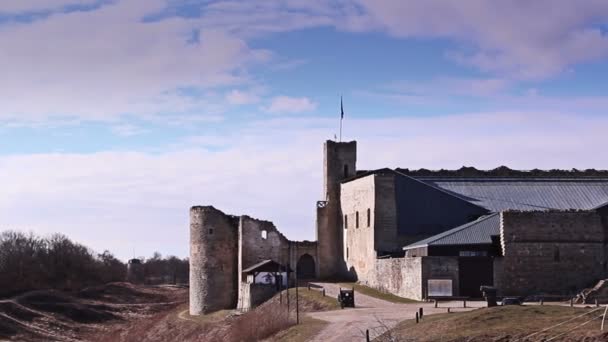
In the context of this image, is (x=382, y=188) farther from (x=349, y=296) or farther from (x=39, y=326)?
(x=39, y=326)

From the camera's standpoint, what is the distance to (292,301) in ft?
196

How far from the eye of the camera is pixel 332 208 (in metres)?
76.5

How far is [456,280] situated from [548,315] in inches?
565

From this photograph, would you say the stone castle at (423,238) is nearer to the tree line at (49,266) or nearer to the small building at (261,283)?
the small building at (261,283)

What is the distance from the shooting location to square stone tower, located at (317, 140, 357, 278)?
75.8 metres

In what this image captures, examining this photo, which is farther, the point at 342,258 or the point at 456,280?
the point at 342,258

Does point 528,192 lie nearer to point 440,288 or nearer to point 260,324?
point 440,288

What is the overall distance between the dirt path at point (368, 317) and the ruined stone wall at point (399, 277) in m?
1.55

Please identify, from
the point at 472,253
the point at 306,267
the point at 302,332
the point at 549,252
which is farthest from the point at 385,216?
the point at 302,332

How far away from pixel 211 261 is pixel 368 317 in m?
23.6

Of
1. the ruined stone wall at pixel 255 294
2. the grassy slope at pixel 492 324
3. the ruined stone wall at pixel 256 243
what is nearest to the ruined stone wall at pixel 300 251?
the ruined stone wall at pixel 256 243

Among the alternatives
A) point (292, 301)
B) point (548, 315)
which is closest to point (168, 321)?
point (292, 301)

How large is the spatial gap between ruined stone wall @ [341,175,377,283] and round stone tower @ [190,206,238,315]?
7843mm

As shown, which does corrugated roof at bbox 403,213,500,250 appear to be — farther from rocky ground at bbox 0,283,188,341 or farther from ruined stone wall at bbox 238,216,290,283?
rocky ground at bbox 0,283,188,341
